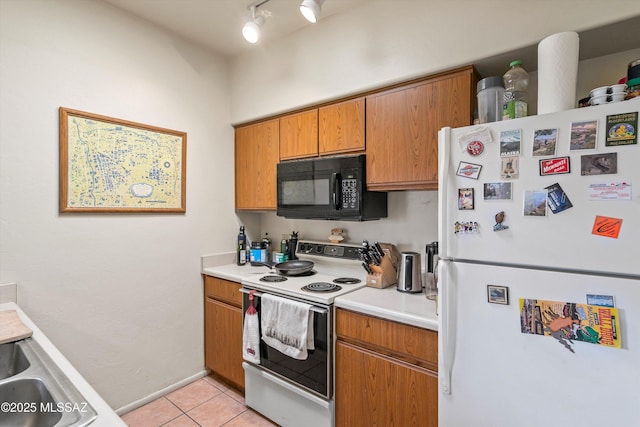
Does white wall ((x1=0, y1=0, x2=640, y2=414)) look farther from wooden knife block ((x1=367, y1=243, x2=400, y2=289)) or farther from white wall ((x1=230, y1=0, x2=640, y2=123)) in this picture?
wooden knife block ((x1=367, y1=243, x2=400, y2=289))

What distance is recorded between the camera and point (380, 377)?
4.95ft

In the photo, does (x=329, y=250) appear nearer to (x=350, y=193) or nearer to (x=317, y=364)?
(x=350, y=193)

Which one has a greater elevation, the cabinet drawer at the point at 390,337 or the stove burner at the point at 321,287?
the stove burner at the point at 321,287

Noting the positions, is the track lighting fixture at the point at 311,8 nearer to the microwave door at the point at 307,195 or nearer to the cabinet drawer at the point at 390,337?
the microwave door at the point at 307,195

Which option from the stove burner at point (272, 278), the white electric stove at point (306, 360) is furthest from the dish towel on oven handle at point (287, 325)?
the stove burner at point (272, 278)

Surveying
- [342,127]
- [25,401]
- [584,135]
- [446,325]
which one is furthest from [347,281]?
[25,401]

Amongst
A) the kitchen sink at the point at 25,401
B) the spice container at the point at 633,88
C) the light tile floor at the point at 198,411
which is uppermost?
the spice container at the point at 633,88

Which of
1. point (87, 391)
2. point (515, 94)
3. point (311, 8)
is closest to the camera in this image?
point (87, 391)

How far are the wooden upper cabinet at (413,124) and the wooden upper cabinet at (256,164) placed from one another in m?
0.83

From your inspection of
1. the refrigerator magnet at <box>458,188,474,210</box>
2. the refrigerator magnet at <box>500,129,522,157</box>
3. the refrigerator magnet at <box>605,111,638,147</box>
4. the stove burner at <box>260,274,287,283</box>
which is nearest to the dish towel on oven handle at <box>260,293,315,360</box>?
the stove burner at <box>260,274,287,283</box>

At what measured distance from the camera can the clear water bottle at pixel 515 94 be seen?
1.25 m

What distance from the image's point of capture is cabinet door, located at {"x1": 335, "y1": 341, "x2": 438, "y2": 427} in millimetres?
1370

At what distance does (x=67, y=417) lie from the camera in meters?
0.71

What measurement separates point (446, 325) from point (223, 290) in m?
1.66
